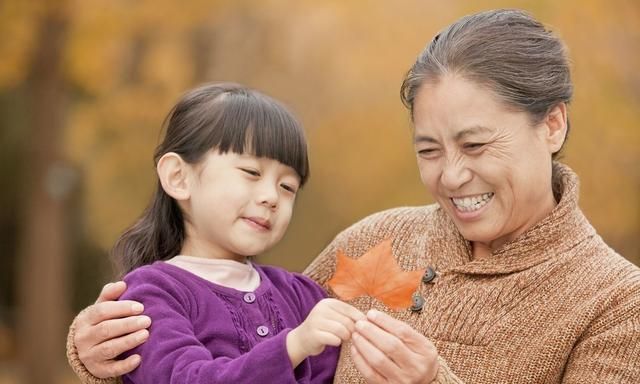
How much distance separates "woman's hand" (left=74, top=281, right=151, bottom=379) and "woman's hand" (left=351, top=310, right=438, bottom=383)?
0.50 meters

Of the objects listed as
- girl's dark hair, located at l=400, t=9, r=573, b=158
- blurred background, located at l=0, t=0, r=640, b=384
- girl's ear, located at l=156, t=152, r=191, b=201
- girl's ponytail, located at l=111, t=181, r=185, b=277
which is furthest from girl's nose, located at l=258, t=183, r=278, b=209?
blurred background, located at l=0, t=0, r=640, b=384

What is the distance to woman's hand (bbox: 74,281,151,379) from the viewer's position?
2.23 metres

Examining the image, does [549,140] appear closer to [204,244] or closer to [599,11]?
[204,244]

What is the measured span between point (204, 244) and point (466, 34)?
81cm

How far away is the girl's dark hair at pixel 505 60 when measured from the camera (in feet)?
7.95

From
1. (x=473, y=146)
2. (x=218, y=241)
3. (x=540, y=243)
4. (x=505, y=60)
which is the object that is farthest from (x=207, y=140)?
(x=540, y=243)

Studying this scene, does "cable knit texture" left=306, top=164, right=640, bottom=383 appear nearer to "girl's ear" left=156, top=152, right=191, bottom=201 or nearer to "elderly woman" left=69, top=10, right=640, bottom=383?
"elderly woman" left=69, top=10, right=640, bottom=383

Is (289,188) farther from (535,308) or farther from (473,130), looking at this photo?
(535,308)

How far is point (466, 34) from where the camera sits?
251cm

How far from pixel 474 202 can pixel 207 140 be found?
0.65m

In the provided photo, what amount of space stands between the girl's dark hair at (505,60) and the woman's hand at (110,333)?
2.78 ft

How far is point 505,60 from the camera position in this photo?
96.3 inches

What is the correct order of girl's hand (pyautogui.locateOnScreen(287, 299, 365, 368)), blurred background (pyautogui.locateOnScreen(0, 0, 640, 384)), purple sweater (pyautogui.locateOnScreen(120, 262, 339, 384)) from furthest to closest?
blurred background (pyautogui.locateOnScreen(0, 0, 640, 384))
purple sweater (pyautogui.locateOnScreen(120, 262, 339, 384))
girl's hand (pyautogui.locateOnScreen(287, 299, 365, 368))

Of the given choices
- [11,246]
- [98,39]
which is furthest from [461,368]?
[11,246]
